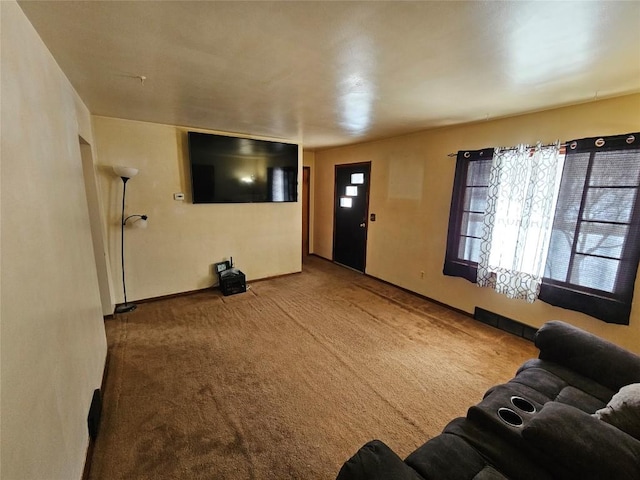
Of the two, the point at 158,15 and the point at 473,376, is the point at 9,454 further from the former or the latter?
the point at 473,376

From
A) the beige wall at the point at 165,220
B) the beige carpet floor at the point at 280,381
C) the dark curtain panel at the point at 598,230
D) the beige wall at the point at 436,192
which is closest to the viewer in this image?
the beige carpet floor at the point at 280,381

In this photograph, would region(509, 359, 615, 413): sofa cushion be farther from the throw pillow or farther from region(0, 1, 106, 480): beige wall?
region(0, 1, 106, 480): beige wall

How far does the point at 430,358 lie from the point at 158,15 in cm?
310

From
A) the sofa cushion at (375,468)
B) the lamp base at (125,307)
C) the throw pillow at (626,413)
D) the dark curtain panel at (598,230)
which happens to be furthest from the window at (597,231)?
the lamp base at (125,307)

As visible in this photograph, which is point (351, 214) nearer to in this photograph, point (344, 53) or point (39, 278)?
point (344, 53)

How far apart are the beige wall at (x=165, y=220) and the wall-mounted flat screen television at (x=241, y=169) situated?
0.47 ft

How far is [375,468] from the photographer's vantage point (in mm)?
962

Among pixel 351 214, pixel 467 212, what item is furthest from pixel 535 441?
pixel 351 214

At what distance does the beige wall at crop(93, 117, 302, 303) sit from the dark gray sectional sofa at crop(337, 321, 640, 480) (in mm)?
3559

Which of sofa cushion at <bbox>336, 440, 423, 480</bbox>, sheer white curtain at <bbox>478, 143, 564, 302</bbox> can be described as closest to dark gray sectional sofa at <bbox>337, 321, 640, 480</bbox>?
sofa cushion at <bbox>336, 440, 423, 480</bbox>

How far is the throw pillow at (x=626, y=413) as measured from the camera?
1.15 metres

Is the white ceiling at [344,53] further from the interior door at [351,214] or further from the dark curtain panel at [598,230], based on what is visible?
the interior door at [351,214]

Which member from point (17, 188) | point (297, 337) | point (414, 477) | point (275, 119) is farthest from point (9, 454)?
point (275, 119)

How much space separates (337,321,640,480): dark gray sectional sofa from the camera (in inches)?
38.3
